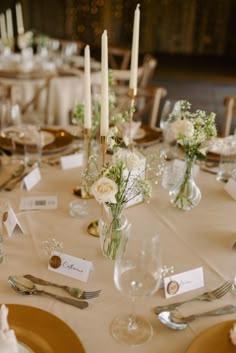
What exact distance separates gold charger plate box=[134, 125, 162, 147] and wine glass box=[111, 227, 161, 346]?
4.37 ft

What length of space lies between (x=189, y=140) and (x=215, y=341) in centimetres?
73

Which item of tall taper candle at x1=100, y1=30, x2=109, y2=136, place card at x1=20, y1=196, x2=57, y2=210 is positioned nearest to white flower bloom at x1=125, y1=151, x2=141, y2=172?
tall taper candle at x1=100, y1=30, x2=109, y2=136

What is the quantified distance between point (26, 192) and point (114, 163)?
69cm

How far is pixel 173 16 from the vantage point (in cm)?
838

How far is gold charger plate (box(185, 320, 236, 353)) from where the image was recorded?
1.11 m

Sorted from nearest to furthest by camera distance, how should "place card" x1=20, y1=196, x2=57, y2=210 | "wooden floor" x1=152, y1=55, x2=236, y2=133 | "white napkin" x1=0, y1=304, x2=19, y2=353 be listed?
"white napkin" x1=0, y1=304, x2=19, y2=353
"place card" x1=20, y1=196, x2=57, y2=210
"wooden floor" x1=152, y1=55, x2=236, y2=133

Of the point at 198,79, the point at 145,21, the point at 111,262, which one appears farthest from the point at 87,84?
the point at 145,21

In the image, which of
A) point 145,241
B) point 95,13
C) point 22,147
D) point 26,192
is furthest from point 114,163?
point 95,13

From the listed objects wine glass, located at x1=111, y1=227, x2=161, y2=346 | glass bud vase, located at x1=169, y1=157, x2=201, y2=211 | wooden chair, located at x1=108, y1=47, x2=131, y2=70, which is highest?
wine glass, located at x1=111, y1=227, x2=161, y2=346

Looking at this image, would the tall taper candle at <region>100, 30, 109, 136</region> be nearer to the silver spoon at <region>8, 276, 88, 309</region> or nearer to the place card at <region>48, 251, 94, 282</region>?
the place card at <region>48, 251, 94, 282</region>

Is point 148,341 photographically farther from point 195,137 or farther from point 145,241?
point 195,137

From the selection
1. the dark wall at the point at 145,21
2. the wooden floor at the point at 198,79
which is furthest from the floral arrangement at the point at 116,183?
the dark wall at the point at 145,21

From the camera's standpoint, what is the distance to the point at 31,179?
1.92 metres

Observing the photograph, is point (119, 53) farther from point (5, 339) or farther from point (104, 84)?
point (5, 339)
